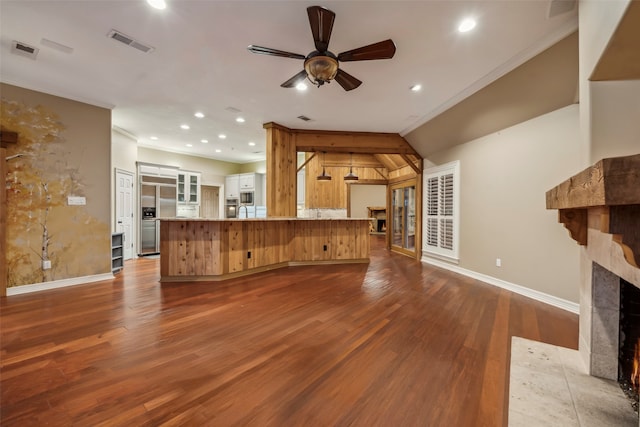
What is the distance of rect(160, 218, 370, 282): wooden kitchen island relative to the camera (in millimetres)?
4086

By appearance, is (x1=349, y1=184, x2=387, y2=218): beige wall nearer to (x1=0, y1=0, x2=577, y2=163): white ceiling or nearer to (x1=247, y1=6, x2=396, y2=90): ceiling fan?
(x1=0, y1=0, x2=577, y2=163): white ceiling

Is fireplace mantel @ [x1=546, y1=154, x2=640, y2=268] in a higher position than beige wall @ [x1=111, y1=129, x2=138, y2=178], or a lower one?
lower

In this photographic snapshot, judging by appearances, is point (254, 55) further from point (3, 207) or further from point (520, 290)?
point (520, 290)

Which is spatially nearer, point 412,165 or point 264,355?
point 264,355

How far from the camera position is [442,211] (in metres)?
5.29

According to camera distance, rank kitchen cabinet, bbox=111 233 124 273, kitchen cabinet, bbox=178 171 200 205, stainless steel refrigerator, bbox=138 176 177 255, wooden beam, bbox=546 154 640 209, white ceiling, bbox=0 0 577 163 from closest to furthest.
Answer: wooden beam, bbox=546 154 640 209 < white ceiling, bbox=0 0 577 163 < kitchen cabinet, bbox=111 233 124 273 < stainless steel refrigerator, bbox=138 176 177 255 < kitchen cabinet, bbox=178 171 200 205

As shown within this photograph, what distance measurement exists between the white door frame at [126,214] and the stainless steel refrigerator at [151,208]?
10.5 inches

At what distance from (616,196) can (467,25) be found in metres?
2.47

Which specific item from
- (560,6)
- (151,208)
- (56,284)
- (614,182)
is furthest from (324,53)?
(151,208)

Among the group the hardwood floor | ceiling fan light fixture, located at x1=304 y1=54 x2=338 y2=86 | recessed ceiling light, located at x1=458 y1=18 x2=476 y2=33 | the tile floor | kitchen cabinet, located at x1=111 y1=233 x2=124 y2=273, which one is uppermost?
recessed ceiling light, located at x1=458 y1=18 x2=476 y2=33

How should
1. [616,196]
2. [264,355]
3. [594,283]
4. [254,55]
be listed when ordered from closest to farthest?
[616,196]
[594,283]
[264,355]
[254,55]

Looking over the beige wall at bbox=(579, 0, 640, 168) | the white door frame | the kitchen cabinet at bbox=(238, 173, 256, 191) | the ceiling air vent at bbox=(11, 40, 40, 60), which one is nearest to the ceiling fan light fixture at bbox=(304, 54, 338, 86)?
the beige wall at bbox=(579, 0, 640, 168)

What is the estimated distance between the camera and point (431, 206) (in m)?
5.68

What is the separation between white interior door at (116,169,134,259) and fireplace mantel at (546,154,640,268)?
7493mm
